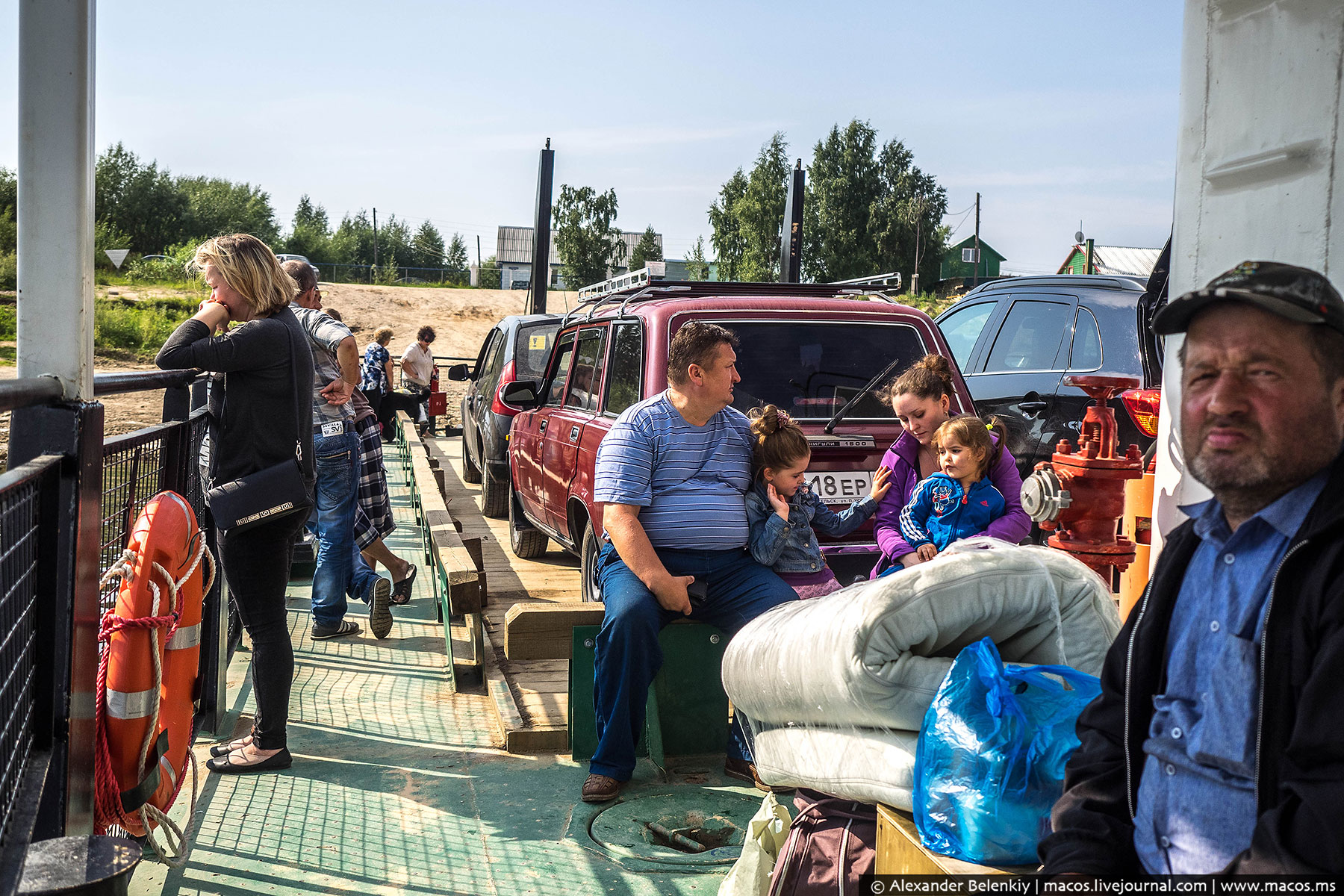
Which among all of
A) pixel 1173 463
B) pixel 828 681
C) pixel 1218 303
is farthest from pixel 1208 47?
pixel 828 681

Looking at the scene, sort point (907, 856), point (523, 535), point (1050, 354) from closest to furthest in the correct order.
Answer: point (907, 856) < point (1050, 354) < point (523, 535)

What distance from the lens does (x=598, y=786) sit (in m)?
3.84

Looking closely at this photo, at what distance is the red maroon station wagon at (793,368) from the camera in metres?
4.95

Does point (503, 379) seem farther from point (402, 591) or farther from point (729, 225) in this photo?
point (729, 225)

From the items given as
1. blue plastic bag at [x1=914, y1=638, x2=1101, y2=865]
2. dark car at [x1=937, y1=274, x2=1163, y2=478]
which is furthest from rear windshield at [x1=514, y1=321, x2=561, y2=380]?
blue plastic bag at [x1=914, y1=638, x2=1101, y2=865]

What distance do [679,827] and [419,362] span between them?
12.5 m

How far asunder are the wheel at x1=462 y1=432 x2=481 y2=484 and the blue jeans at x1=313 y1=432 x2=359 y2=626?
6.30m

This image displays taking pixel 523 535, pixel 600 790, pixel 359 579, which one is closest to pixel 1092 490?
pixel 600 790

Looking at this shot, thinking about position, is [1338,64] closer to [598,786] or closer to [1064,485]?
[1064,485]

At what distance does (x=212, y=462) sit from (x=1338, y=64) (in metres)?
3.64

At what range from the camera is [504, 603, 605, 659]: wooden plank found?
4.41 metres

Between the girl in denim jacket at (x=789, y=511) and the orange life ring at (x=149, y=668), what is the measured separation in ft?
6.79

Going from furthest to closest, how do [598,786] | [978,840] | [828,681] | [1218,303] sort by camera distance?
[598,786] < [828,681] < [978,840] < [1218,303]

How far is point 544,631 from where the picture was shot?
4422mm
